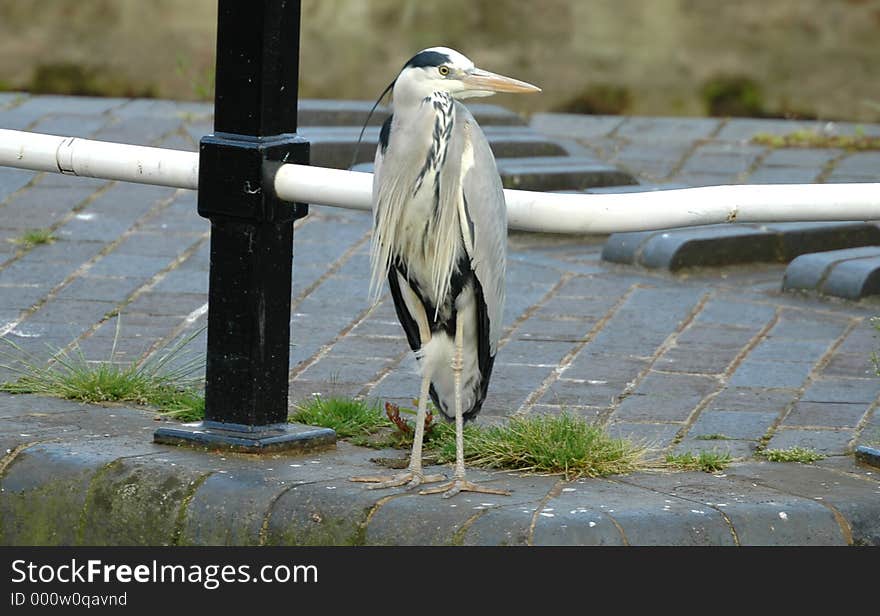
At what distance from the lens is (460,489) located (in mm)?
3527

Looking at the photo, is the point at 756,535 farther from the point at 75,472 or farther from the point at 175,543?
the point at 75,472

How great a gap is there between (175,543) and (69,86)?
21.5 ft

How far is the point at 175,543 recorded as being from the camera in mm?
3564

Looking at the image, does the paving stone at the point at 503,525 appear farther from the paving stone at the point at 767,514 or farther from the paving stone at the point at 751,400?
the paving stone at the point at 751,400

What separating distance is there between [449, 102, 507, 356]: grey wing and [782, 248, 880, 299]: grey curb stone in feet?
9.29

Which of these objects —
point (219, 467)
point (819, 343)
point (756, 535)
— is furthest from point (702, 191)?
point (819, 343)

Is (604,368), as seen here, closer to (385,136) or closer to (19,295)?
(385,136)

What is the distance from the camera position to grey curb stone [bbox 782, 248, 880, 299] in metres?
6.11

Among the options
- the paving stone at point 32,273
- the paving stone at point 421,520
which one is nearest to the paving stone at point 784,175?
the paving stone at point 32,273

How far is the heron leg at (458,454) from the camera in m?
3.52

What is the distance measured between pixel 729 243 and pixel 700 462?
9.61 feet

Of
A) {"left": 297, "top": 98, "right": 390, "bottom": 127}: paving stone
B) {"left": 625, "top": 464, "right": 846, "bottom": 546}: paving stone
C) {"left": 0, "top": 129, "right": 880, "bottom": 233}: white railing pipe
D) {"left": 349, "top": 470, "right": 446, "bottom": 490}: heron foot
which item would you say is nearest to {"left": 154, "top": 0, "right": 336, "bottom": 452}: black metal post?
{"left": 0, "top": 129, "right": 880, "bottom": 233}: white railing pipe

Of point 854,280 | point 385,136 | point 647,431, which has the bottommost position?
point 647,431

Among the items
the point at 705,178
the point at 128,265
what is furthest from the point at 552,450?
the point at 705,178
